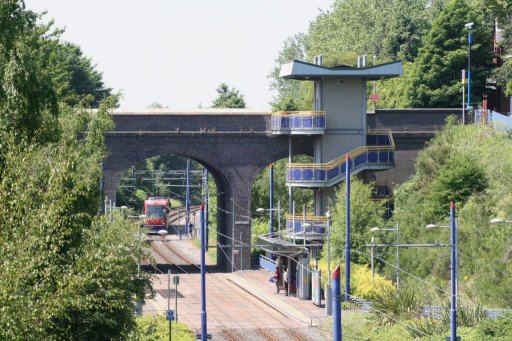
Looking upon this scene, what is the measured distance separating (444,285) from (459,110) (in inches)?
709

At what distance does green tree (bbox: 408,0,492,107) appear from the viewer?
75938 millimetres

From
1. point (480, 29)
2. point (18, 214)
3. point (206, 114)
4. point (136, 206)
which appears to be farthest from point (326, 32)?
point (18, 214)

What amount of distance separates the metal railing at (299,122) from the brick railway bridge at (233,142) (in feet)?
3.54

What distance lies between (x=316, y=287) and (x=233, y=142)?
13272 mm

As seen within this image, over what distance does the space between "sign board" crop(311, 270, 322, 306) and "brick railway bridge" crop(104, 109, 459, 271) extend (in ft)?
35.3

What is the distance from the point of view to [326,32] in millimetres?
109062

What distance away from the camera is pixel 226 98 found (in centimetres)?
12519

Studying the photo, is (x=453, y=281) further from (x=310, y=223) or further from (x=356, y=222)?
(x=310, y=223)

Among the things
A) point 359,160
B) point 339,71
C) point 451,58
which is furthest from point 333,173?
point 451,58

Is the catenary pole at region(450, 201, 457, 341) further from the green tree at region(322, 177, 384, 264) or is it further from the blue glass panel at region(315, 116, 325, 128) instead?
the blue glass panel at region(315, 116, 325, 128)

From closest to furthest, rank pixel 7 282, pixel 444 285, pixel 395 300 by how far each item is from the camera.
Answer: pixel 7 282
pixel 395 300
pixel 444 285

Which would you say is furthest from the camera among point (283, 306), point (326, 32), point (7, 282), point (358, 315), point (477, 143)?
point (326, 32)

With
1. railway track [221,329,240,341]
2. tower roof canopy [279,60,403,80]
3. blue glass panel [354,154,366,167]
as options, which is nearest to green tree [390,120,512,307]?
blue glass panel [354,154,366,167]

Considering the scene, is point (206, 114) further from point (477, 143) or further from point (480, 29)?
point (480, 29)
